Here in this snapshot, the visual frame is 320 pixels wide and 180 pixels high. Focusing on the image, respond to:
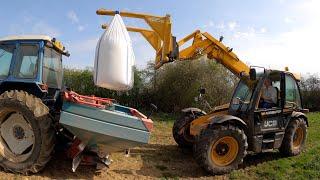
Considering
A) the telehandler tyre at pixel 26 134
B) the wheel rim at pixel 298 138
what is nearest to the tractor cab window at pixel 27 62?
A: the telehandler tyre at pixel 26 134

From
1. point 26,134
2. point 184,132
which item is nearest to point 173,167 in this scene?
point 184,132

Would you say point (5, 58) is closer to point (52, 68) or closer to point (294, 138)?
point (52, 68)

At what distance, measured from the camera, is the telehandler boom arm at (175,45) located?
11305 millimetres

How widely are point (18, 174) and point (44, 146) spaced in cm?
60

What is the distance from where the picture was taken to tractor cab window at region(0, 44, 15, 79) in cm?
776

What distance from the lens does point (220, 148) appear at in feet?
28.2

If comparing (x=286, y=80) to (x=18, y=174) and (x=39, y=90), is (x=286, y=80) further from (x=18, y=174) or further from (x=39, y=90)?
(x=18, y=174)

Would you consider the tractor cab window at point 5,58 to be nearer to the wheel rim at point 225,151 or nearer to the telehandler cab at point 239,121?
the telehandler cab at point 239,121

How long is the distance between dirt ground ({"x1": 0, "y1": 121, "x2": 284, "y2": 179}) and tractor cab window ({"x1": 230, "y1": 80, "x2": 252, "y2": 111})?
1.19m

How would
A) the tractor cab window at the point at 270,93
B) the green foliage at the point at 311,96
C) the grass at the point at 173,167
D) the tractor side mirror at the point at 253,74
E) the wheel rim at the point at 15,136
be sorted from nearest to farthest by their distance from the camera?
the wheel rim at the point at 15,136, the grass at the point at 173,167, the tractor side mirror at the point at 253,74, the tractor cab window at the point at 270,93, the green foliage at the point at 311,96

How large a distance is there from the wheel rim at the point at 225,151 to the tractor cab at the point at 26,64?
334 cm

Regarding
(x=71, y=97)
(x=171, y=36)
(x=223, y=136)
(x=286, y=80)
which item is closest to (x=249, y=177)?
(x=223, y=136)

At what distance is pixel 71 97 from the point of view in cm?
706

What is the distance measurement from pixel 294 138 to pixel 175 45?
3.80 meters
